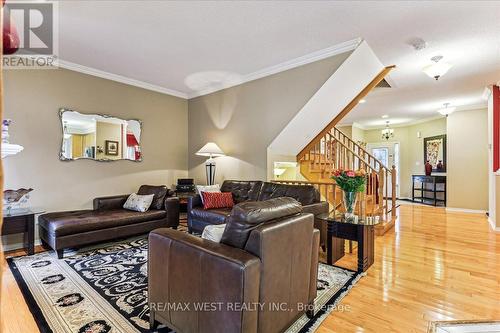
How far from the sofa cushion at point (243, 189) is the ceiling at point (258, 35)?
6.12 feet

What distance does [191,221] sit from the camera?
13.2 ft

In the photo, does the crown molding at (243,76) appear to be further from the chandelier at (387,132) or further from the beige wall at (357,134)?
the chandelier at (387,132)

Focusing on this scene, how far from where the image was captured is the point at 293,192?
3629mm

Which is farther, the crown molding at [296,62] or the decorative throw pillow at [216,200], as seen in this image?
the decorative throw pillow at [216,200]

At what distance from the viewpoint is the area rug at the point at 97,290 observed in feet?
6.05

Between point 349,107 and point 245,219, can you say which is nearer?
point 245,219

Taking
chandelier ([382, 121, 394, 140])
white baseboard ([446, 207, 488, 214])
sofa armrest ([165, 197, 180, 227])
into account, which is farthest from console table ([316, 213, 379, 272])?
chandelier ([382, 121, 394, 140])

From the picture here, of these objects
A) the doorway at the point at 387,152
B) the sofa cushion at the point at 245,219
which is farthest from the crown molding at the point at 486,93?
the sofa cushion at the point at 245,219

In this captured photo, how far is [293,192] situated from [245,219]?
2252 millimetres

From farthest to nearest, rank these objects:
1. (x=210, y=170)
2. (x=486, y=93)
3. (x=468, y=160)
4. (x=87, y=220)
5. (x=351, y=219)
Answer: (x=468, y=160) < (x=486, y=93) < (x=210, y=170) < (x=87, y=220) < (x=351, y=219)

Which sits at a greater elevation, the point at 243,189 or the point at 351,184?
the point at 351,184

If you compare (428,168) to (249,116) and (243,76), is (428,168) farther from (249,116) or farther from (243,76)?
(243,76)

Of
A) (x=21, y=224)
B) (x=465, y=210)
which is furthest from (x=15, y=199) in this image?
(x=465, y=210)

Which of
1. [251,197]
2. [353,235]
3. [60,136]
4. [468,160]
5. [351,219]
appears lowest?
[353,235]
